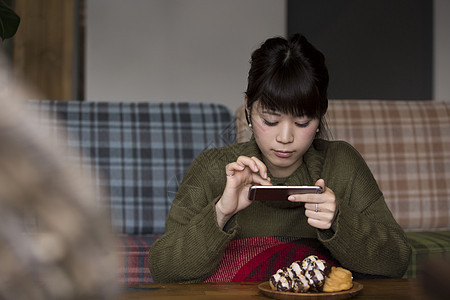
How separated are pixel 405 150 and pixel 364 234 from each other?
1363mm

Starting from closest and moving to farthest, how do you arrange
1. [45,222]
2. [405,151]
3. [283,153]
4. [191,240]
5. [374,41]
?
[45,222]
[191,240]
[283,153]
[405,151]
[374,41]

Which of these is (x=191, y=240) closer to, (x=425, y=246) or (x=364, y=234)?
(x=364, y=234)

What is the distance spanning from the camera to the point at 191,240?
1.41 meters

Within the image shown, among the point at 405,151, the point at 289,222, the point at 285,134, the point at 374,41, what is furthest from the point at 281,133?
the point at 374,41

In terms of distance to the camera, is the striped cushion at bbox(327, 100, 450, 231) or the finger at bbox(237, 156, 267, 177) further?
the striped cushion at bbox(327, 100, 450, 231)

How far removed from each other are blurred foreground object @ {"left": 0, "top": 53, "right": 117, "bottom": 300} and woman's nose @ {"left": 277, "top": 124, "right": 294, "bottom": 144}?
133 cm

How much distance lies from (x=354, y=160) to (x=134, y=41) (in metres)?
3.14

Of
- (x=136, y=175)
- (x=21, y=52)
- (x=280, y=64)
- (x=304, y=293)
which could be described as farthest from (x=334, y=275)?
(x=21, y=52)

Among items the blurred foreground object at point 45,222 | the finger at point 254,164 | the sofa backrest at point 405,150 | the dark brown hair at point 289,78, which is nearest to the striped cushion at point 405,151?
the sofa backrest at point 405,150

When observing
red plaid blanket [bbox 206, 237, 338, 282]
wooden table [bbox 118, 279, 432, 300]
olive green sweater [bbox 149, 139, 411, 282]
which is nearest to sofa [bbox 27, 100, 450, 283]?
olive green sweater [bbox 149, 139, 411, 282]

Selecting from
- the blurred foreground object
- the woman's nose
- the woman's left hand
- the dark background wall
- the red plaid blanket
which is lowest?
the red plaid blanket

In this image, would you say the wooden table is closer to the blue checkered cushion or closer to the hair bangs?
the hair bangs

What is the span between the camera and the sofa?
247 centimetres

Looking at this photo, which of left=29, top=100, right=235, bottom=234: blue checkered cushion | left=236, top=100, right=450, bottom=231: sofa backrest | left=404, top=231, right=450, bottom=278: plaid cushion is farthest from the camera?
left=236, top=100, right=450, bottom=231: sofa backrest
